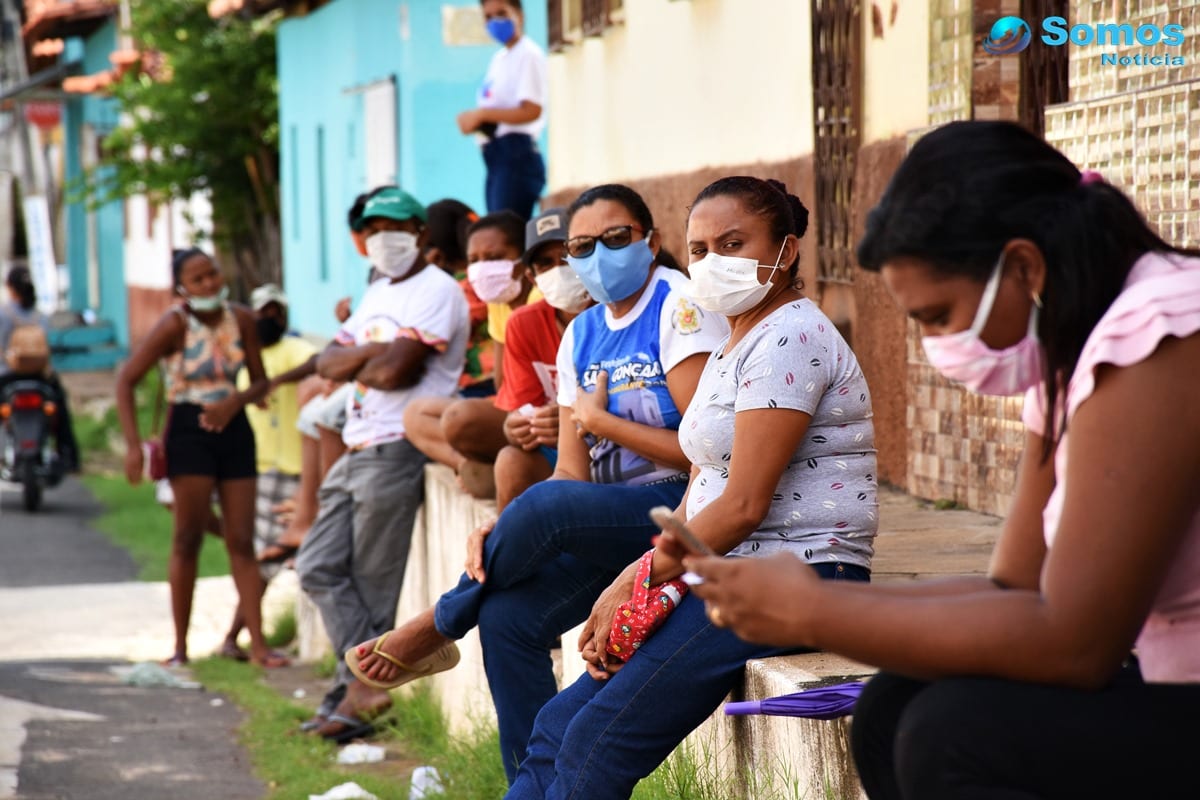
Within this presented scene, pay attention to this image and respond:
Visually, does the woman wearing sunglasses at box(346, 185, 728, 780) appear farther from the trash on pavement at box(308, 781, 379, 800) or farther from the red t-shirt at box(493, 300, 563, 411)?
the trash on pavement at box(308, 781, 379, 800)

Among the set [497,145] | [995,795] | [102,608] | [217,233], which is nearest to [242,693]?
[102,608]

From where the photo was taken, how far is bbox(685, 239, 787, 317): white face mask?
150 inches

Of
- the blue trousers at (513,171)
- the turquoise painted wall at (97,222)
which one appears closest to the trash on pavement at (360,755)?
the blue trousers at (513,171)

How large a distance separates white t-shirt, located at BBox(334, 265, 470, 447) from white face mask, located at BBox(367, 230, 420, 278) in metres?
0.06

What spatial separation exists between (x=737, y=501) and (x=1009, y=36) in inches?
105

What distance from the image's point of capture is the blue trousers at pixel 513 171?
10.1 meters

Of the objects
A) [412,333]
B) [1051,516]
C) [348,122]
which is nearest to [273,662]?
[412,333]

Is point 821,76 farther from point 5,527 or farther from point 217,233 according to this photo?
point 217,233

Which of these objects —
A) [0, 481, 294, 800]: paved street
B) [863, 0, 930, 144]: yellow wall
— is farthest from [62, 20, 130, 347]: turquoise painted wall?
[863, 0, 930, 144]: yellow wall

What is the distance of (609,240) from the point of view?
471 cm

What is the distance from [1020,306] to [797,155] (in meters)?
4.98

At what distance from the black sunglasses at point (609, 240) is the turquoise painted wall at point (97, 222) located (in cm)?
2542

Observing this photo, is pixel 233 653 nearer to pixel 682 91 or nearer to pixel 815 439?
pixel 682 91

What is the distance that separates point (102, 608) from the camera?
10.8 metres
